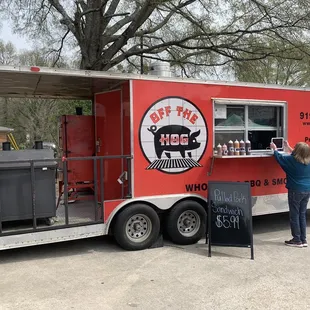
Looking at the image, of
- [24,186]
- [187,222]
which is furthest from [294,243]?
[24,186]

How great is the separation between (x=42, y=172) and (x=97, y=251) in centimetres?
152

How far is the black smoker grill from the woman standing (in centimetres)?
367

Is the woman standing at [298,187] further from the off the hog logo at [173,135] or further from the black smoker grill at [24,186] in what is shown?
the black smoker grill at [24,186]

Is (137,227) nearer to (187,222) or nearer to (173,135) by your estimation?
(187,222)

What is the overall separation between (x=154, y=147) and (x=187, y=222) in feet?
4.50

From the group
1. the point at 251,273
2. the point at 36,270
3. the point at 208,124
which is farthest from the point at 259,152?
the point at 36,270

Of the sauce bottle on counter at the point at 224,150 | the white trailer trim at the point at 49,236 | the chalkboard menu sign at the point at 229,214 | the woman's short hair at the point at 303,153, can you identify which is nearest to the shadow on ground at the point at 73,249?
the chalkboard menu sign at the point at 229,214

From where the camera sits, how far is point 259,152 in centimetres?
679

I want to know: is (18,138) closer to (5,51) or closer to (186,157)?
(5,51)

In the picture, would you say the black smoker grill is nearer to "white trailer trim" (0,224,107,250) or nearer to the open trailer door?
"white trailer trim" (0,224,107,250)

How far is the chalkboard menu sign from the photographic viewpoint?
18.0 feet

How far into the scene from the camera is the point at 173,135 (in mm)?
5930

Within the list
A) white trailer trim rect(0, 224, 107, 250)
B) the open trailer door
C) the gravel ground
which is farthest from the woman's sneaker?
white trailer trim rect(0, 224, 107, 250)

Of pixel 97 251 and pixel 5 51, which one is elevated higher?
pixel 5 51
